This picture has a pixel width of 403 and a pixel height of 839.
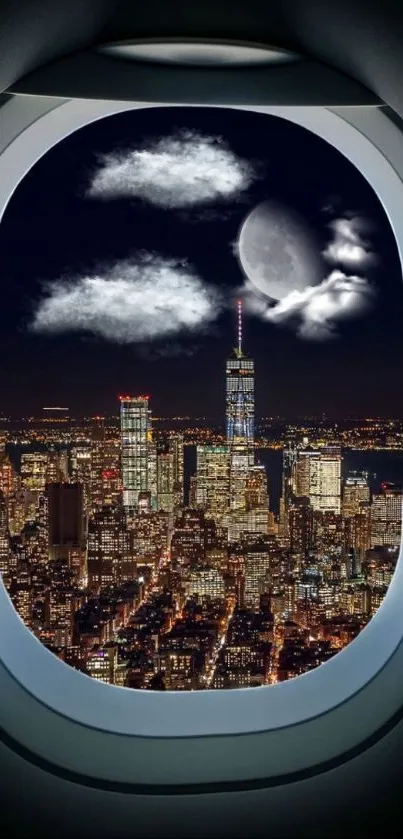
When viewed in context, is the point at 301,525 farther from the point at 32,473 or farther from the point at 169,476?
the point at 32,473

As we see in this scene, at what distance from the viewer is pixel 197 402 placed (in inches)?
359

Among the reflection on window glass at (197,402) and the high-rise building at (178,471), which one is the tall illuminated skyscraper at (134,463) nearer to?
the reflection on window glass at (197,402)

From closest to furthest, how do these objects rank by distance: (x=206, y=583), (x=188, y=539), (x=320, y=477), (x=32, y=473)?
(x=32, y=473), (x=320, y=477), (x=206, y=583), (x=188, y=539)

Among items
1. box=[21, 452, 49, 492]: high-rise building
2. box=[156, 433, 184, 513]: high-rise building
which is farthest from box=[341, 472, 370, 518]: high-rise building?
box=[21, 452, 49, 492]: high-rise building

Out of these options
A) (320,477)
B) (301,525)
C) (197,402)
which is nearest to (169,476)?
(301,525)

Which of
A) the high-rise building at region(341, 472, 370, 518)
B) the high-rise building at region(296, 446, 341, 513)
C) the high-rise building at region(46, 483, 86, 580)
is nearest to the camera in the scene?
the high-rise building at region(46, 483, 86, 580)

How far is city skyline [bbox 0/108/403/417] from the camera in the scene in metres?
10.3

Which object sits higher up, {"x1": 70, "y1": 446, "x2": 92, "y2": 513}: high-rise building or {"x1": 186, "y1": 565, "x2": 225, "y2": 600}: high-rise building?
{"x1": 70, "y1": 446, "x2": 92, "y2": 513}: high-rise building

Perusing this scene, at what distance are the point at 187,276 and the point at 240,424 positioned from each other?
17.8 ft

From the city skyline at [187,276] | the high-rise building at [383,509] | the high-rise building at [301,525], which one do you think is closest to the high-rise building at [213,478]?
the high-rise building at [301,525]

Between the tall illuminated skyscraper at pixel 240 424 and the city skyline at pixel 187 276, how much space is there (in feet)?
4.34

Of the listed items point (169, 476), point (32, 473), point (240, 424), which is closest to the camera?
point (32, 473)

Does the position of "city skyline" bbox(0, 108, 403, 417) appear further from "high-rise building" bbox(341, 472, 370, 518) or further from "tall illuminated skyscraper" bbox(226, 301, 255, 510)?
"high-rise building" bbox(341, 472, 370, 518)

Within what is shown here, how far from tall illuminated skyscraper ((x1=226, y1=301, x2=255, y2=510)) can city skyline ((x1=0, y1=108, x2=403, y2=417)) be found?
1.32m
